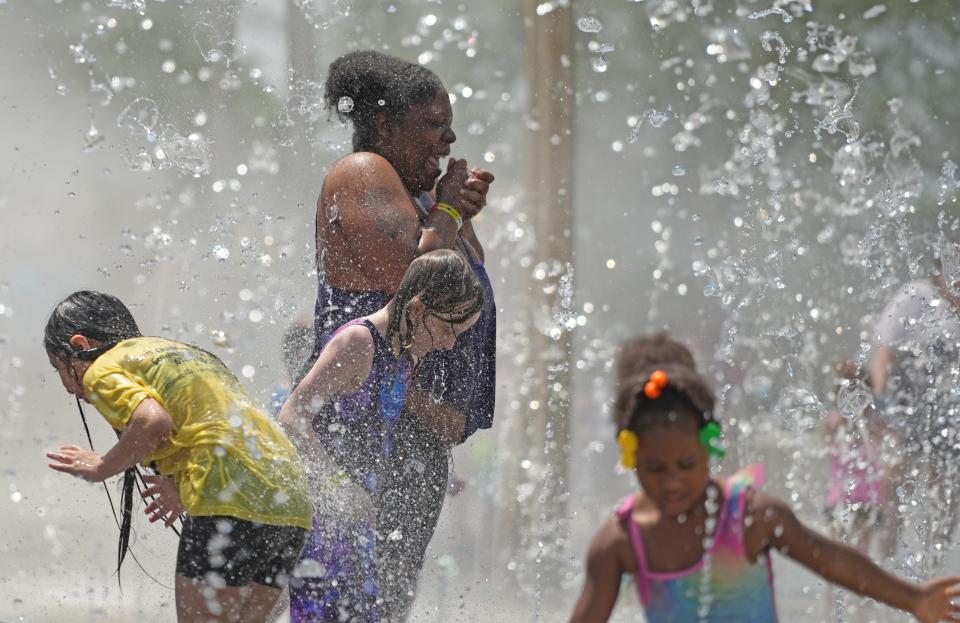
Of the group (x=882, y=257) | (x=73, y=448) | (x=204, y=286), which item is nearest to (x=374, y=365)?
(x=73, y=448)

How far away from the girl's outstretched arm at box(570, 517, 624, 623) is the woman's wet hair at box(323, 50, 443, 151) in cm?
144

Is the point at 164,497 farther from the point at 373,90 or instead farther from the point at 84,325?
the point at 373,90

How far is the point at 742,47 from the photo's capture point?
26.0ft

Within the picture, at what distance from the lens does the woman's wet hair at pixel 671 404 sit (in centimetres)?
231

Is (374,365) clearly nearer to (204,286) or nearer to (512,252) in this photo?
(204,286)

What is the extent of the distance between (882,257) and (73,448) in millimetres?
4100

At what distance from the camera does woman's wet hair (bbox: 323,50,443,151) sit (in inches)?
134

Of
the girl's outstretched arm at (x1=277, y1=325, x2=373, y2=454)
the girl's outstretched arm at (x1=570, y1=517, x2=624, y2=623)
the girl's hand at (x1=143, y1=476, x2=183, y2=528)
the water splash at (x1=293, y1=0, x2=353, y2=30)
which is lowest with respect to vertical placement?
the girl's outstretched arm at (x1=570, y1=517, x2=624, y2=623)

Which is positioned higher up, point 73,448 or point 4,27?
point 4,27

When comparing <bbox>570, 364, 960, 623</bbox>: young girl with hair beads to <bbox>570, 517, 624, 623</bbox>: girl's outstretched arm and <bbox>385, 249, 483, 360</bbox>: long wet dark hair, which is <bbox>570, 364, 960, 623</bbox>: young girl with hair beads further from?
<bbox>385, 249, 483, 360</bbox>: long wet dark hair

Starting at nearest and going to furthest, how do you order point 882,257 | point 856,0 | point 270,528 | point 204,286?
point 270,528
point 204,286
point 882,257
point 856,0

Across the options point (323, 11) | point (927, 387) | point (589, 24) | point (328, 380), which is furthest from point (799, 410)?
point (328, 380)

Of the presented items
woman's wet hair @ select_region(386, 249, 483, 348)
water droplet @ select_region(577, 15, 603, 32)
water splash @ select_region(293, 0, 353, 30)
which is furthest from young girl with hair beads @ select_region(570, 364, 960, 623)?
water droplet @ select_region(577, 15, 603, 32)

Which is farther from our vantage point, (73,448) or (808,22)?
(808,22)
